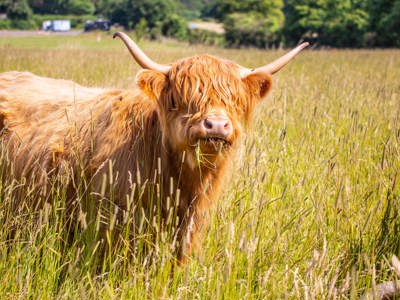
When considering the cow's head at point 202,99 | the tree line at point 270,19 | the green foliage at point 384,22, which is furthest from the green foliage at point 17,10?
the cow's head at point 202,99

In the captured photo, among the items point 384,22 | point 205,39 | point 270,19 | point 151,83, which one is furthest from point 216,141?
point 270,19

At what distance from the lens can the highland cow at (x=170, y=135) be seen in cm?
265

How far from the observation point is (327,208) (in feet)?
9.45

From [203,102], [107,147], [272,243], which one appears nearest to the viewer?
[272,243]

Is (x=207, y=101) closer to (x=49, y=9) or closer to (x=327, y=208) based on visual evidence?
(x=327, y=208)

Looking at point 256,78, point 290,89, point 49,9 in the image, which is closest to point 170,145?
point 256,78

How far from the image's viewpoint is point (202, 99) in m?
2.70

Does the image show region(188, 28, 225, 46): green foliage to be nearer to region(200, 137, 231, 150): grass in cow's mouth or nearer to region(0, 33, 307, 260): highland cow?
region(0, 33, 307, 260): highland cow

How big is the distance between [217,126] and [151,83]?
58 cm

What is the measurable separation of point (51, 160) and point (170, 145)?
91 centimetres

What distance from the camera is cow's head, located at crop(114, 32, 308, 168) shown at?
2.55 m

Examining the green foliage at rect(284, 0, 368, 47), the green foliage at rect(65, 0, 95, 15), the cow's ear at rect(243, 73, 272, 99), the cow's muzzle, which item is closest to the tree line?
the green foliage at rect(284, 0, 368, 47)

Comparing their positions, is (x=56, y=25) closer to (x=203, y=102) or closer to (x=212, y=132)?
(x=203, y=102)

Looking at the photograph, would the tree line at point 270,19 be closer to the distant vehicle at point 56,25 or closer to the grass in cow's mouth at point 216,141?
the distant vehicle at point 56,25
